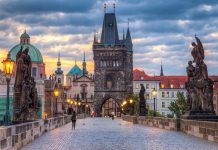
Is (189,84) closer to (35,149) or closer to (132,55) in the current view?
(35,149)

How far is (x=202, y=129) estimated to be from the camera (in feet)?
80.4

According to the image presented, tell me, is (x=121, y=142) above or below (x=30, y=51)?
below

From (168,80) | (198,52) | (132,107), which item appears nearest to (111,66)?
(168,80)

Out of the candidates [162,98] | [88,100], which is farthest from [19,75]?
[88,100]

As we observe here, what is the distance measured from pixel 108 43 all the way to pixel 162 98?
23394 millimetres

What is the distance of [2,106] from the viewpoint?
5226 inches

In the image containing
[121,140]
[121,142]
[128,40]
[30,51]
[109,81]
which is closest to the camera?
[121,142]

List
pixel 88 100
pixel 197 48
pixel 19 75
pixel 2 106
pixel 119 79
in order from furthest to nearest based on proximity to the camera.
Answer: pixel 88 100
pixel 119 79
pixel 2 106
pixel 197 48
pixel 19 75

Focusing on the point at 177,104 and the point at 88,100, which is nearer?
the point at 177,104

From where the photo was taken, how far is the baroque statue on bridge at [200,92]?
29.3 metres

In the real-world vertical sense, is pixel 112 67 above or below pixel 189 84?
above

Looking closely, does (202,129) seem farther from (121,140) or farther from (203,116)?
(203,116)

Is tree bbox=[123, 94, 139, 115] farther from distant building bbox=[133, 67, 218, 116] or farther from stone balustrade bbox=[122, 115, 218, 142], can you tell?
distant building bbox=[133, 67, 218, 116]

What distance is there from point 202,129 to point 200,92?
17.5 ft
